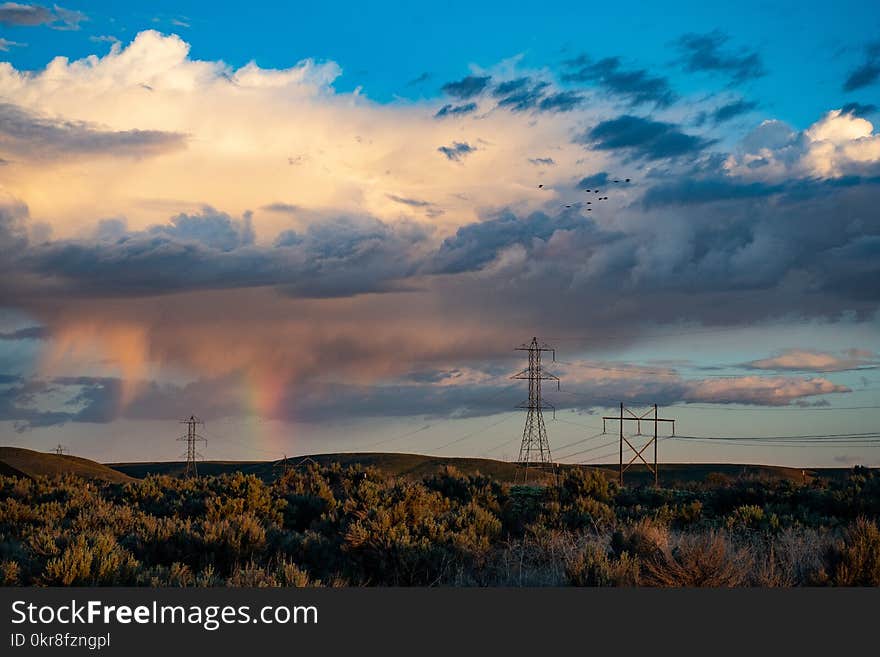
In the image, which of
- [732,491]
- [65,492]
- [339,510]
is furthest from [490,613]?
[65,492]

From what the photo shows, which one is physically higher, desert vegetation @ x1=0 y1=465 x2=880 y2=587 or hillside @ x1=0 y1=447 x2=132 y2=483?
desert vegetation @ x1=0 y1=465 x2=880 y2=587

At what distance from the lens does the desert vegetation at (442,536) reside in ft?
47.1

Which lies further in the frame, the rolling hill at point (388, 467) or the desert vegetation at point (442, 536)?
the rolling hill at point (388, 467)

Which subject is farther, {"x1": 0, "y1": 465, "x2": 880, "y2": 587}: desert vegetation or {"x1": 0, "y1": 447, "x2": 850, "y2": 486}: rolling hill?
{"x1": 0, "y1": 447, "x2": 850, "y2": 486}: rolling hill

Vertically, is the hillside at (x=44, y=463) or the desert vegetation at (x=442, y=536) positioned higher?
the desert vegetation at (x=442, y=536)

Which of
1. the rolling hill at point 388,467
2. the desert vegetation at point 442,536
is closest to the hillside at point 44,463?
the rolling hill at point 388,467

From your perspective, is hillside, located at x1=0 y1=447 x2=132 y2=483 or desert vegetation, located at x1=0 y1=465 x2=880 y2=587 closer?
desert vegetation, located at x1=0 y1=465 x2=880 y2=587

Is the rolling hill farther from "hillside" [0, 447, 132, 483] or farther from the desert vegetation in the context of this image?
the desert vegetation

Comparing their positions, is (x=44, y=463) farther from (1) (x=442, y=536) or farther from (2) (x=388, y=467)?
(1) (x=442, y=536)

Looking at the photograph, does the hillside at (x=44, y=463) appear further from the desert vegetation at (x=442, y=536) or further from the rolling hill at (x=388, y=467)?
the desert vegetation at (x=442, y=536)

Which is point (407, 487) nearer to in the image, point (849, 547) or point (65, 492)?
point (65, 492)

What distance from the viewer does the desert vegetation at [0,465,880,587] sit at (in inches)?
565

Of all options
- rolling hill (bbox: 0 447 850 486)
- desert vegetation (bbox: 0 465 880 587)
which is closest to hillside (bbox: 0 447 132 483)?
rolling hill (bbox: 0 447 850 486)

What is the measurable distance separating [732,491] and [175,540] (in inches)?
792
